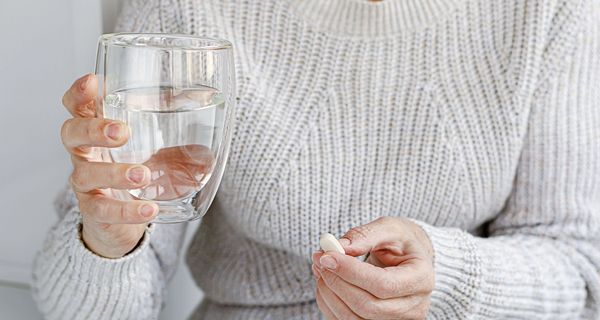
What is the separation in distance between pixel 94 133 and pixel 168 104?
0.22 ft

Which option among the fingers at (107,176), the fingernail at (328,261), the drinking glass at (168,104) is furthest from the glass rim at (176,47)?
the fingernail at (328,261)

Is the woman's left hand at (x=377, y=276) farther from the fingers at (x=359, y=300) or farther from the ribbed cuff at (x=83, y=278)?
the ribbed cuff at (x=83, y=278)

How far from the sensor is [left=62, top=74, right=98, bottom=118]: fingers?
76 cm

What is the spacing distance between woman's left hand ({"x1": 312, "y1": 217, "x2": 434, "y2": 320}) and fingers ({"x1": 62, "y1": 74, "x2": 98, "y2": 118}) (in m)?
0.25

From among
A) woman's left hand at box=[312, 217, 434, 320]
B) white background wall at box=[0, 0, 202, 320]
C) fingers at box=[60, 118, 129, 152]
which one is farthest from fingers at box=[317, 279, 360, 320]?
white background wall at box=[0, 0, 202, 320]

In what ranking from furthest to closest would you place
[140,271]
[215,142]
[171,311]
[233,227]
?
[171,311]
[233,227]
[140,271]
[215,142]

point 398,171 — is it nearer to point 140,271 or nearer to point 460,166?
point 460,166

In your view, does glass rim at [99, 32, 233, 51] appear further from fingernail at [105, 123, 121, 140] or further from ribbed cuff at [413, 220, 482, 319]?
ribbed cuff at [413, 220, 482, 319]

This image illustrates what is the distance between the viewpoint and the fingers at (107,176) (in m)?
0.69

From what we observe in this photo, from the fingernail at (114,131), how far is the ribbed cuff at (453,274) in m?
0.40

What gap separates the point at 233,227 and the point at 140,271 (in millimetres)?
194

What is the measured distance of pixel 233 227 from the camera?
1.16m

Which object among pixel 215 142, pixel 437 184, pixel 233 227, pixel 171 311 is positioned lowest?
pixel 171 311

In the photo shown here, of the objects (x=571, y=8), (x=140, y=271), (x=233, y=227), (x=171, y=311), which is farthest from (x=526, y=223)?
(x=171, y=311)
